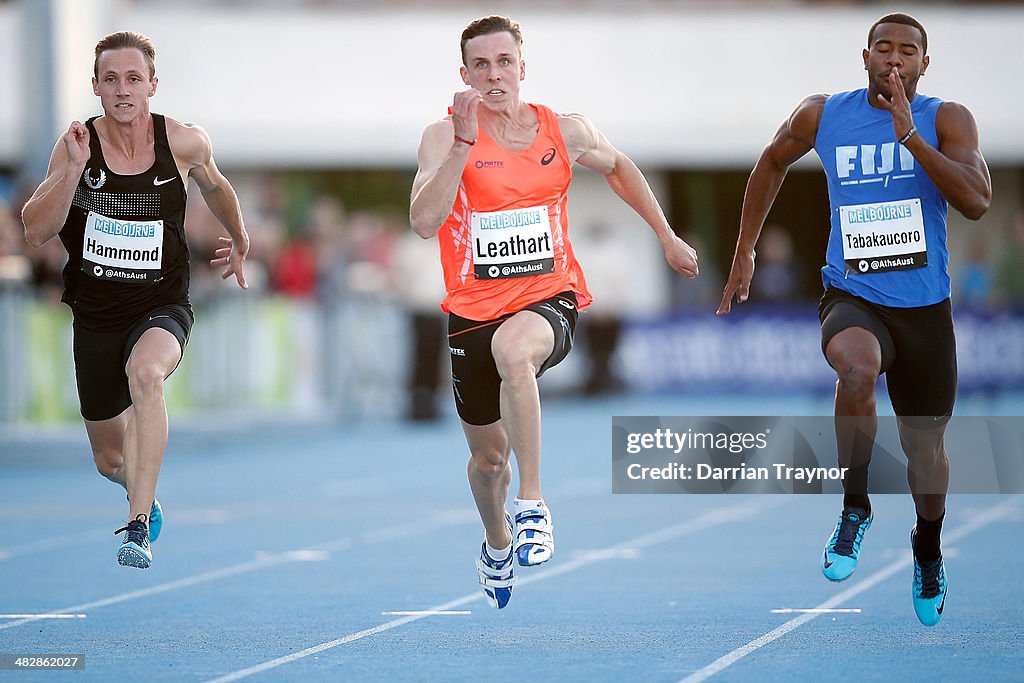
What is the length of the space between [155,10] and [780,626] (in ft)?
68.8

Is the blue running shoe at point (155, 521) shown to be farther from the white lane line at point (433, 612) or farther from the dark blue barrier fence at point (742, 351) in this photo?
the dark blue barrier fence at point (742, 351)

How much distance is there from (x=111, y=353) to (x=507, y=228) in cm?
197

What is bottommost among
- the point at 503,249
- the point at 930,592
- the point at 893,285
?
the point at 930,592

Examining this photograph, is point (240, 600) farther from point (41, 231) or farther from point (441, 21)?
point (441, 21)

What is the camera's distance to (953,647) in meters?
6.79

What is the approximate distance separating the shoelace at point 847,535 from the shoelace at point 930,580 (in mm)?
333

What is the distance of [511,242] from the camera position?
7152mm

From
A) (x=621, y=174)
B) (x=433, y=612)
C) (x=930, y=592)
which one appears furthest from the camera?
(x=433, y=612)

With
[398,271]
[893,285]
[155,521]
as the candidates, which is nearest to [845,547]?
[893,285]

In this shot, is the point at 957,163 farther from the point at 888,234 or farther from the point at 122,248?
the point at 122,248

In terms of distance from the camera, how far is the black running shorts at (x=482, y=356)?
7.18 metres

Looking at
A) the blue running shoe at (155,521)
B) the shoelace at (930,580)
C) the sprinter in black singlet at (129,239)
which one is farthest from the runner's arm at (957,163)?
the blue running shoe at (155,521)

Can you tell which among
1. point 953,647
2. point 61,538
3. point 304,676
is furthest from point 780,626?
point 61,538

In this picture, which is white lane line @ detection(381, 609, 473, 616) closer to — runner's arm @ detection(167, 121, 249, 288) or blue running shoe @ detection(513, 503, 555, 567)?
blue running shoe @ detection(513, 503, 555, 567)
